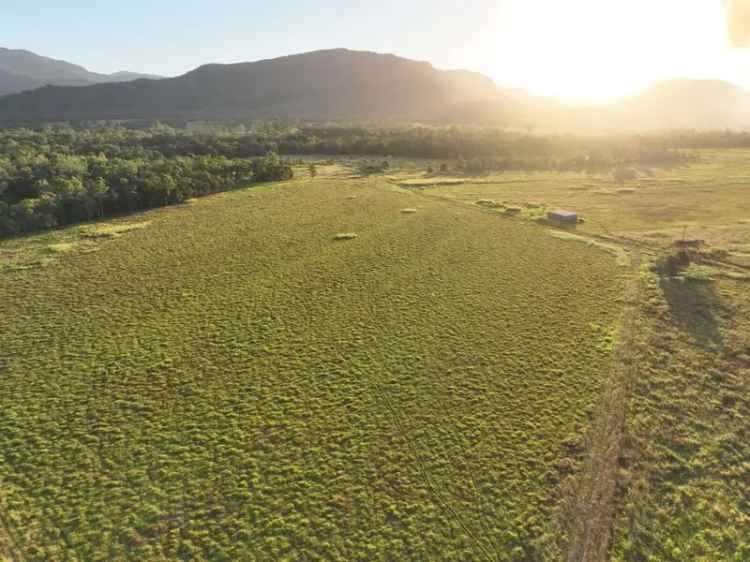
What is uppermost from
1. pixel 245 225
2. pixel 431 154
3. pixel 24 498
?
pixel 431 154

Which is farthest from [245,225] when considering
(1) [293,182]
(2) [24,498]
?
(2) [24,498]

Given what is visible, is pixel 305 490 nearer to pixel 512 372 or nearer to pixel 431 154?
pixel 512 372

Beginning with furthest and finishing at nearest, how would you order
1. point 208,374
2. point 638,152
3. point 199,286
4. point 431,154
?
point 431,154 < point 638,152 < point 199,286 < point 208,374

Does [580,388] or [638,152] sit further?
[638,152]

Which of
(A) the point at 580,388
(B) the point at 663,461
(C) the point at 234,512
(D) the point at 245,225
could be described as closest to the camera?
(C) the point at 234,512

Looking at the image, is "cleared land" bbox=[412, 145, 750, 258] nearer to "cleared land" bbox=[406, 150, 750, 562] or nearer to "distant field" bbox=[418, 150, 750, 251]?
"distant field" bbox=[418, 150, 750, 251]

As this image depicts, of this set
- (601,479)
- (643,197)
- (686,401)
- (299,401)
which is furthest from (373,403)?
(643,197)

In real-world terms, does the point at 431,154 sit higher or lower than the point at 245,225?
higher
